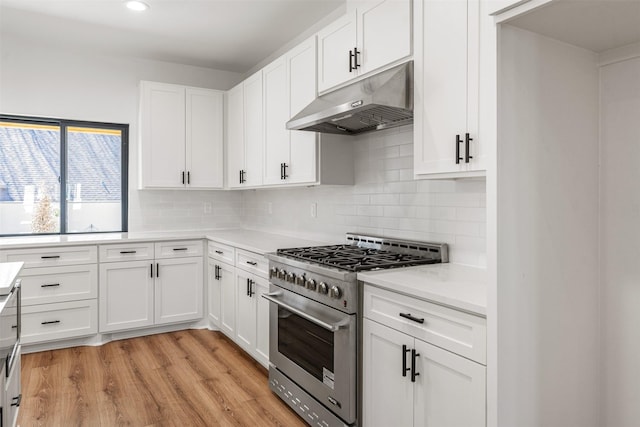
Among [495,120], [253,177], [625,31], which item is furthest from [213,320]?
[625,31]

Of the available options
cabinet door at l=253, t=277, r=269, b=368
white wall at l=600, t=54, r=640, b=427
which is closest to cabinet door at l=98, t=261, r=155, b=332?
cabinet door at l=253, t=277, r=269, b=368

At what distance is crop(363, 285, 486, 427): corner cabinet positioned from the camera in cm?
154

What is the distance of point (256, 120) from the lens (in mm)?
3844

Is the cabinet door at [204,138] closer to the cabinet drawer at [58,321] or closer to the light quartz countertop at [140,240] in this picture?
the light quartz countertop at [140,240]

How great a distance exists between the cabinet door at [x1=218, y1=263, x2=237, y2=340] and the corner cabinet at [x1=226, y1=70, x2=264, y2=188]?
2.69 feet

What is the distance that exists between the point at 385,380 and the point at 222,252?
7.62 ft

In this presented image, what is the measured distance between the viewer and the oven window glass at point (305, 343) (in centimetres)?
228

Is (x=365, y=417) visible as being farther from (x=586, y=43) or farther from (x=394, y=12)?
(x=394, y=12)

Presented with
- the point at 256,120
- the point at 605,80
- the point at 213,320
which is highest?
the point at 256,120

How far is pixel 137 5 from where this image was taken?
3215 millimetres

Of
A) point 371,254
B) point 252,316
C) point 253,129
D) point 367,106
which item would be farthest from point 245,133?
point 367,106

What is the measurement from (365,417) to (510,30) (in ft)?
5.74

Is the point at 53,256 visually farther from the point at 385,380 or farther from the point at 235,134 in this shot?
the point at 385,380

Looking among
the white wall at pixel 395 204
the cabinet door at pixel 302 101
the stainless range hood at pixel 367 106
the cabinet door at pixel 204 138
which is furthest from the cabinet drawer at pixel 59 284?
the stainless range hood at pixel 367 106
